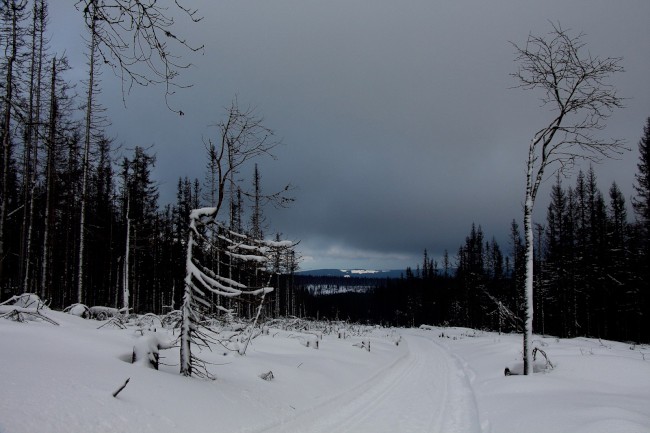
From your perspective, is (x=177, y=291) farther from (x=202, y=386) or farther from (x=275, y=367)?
(x=202, y=386)

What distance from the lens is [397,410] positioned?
8727 millimetres

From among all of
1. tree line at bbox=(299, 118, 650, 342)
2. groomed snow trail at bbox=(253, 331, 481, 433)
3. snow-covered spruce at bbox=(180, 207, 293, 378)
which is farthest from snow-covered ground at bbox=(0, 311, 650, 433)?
tree line at bbox=(299, 118, 650, 342)

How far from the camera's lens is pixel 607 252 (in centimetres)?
3512

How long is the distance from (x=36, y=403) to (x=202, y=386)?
319 cm

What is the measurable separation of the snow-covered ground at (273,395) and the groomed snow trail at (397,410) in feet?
0.09

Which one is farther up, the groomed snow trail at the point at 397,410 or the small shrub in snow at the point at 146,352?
the small shrub in snow at the point at 146,352

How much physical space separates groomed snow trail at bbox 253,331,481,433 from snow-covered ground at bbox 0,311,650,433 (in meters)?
0.03

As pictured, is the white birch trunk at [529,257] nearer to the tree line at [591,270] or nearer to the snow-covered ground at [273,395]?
the snow-covered ground at [273,395]

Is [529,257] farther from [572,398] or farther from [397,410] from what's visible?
[397,410]

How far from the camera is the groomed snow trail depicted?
7227mm

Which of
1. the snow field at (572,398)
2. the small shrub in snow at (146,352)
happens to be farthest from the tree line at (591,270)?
the small shrub in snow at (146,352)

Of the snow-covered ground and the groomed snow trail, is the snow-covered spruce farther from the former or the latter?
the groomed snow trail

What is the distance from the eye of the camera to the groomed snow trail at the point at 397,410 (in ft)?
23.7

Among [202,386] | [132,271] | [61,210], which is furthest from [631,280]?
[61,210]
